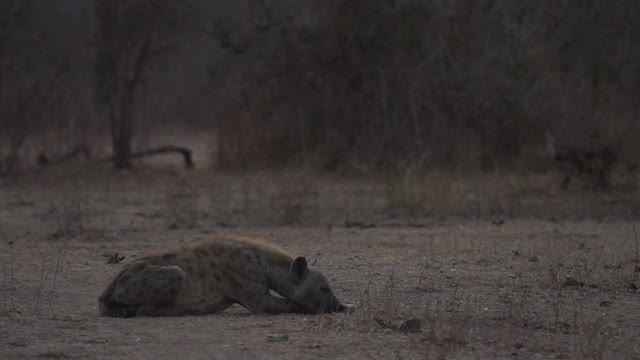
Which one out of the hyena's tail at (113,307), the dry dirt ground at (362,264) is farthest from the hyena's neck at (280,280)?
the hyena's tail at (113,307)

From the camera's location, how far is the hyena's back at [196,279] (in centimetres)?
738

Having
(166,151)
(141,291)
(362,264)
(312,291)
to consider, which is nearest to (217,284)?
(141,291)

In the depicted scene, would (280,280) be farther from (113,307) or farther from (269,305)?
(113,307)

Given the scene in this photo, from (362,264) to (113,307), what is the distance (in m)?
3.17

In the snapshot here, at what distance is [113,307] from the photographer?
24.2 ft

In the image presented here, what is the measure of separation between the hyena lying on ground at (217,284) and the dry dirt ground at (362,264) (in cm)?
14

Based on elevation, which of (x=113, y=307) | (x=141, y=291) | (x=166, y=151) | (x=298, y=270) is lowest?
(x=113, y=307)

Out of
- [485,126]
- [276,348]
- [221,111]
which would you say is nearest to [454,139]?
[485,126]

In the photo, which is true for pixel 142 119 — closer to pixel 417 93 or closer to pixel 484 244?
pixel 417 93

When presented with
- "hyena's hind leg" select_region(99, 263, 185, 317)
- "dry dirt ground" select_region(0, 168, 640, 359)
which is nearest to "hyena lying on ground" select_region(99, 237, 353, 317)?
"hyena's hind leg" select_region(99, 263, 185, 317)

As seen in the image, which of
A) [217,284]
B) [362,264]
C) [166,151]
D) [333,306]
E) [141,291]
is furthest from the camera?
[166,151]

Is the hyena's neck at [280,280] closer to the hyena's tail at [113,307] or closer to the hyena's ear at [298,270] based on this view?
the hyena's ear at [298,270]

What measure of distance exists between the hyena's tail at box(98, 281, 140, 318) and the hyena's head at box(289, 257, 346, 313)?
106 centimetres

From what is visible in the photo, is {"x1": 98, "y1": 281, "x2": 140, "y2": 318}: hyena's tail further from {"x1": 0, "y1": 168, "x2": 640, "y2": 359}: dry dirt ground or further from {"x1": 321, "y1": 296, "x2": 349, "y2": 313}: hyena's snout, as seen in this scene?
{"x1": 321, "y1": 296, "x2": 349, "y2": 313}: hyena's snout
